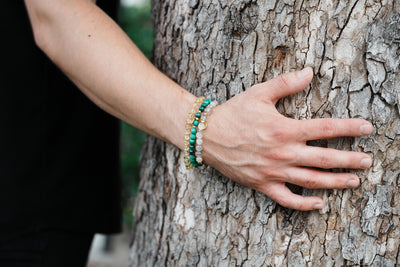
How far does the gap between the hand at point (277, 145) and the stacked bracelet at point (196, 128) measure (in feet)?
0.07

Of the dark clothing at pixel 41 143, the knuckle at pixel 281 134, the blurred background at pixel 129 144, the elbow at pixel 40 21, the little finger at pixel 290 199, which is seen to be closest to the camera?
the knuckle at pixel 281 134

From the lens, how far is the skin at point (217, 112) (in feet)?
4.02

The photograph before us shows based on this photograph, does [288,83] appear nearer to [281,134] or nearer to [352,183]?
[281,134]

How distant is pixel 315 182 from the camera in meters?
1.26

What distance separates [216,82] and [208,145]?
0.29 metres

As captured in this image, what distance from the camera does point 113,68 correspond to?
1.40 m

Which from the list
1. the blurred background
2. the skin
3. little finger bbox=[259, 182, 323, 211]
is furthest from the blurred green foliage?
little finger bbox=[259, 182, 323, 211]

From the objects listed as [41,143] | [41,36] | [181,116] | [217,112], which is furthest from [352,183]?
[41,143]

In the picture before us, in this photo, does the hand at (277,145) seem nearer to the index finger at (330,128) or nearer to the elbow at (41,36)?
the index finger at (330,128)

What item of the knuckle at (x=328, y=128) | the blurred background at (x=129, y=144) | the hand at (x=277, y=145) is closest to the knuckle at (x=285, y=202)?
the hand at (x=277, y=145)

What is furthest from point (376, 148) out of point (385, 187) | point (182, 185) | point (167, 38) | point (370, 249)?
point (167, 38)

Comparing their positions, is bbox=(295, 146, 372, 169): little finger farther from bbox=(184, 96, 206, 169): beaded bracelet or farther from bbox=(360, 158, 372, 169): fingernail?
bbox=(184, 96, 206, 169): beaded bracelet

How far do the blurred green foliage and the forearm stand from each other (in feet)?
12.4

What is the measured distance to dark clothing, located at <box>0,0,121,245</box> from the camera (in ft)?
5.72
